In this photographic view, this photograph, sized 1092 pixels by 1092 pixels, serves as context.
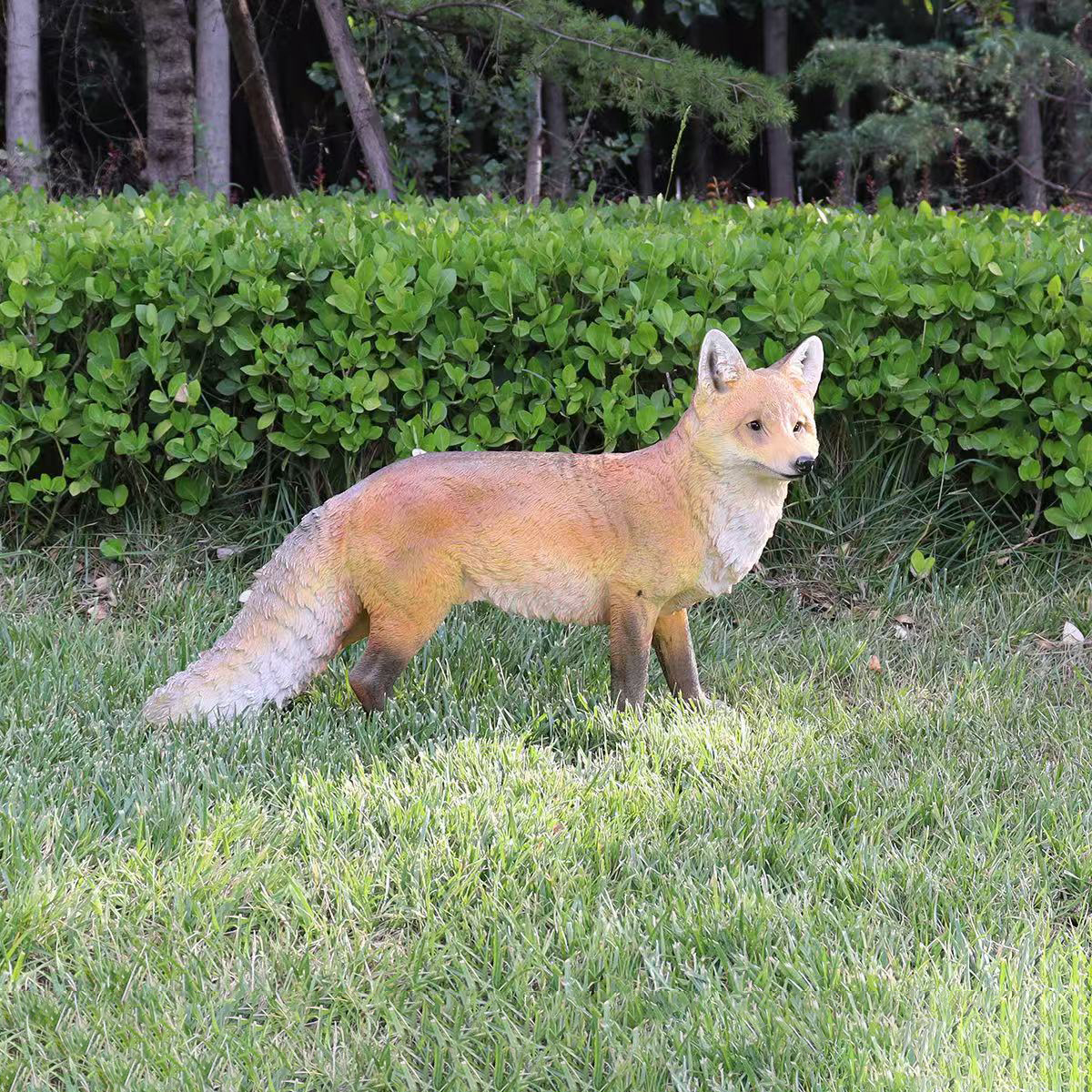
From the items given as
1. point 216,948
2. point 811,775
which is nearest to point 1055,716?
point 811,775

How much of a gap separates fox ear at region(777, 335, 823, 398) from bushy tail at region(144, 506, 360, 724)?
4.44 ft

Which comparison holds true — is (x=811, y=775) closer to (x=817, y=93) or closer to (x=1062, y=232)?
(x=1062, y=232)

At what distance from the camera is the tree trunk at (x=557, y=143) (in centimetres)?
1183

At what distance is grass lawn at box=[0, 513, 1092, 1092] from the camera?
231cm

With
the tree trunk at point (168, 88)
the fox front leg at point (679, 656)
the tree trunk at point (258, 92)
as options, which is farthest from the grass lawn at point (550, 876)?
the tree trunk at point (258, 92)

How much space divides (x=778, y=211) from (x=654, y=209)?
0.72 meters

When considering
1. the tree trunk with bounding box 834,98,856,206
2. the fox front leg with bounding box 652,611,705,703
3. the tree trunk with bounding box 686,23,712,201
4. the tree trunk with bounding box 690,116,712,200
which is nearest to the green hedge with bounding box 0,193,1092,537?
the fox front leg with bounding box 652,611,705,703

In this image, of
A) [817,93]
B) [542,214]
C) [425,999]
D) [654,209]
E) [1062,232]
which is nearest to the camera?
[425,999]

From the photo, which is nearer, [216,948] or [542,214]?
[216,948]

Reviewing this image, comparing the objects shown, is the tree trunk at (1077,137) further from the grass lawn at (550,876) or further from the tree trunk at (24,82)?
the grass lawn at (550,876)

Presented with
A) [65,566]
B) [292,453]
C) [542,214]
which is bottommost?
[65,566]

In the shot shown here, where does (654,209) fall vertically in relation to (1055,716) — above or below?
above

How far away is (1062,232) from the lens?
5926 mm

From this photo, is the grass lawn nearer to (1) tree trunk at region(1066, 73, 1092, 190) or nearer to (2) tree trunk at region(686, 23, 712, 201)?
(1) tree trunk at region(1066, 73, 1092, 190)
